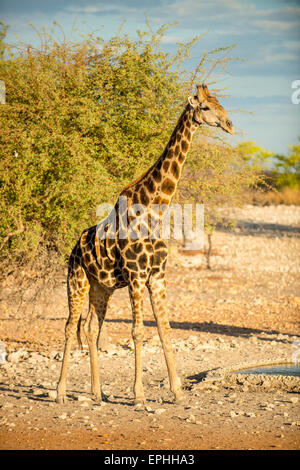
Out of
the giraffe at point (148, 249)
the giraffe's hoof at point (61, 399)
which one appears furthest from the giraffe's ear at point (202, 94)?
the giraffe's hoof at point (61, 399)

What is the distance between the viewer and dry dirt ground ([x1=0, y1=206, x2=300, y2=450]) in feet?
19.7

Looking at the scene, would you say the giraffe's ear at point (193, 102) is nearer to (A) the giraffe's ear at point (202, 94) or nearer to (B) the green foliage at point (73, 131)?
(A) the giraffe's ear at point (202, 94)

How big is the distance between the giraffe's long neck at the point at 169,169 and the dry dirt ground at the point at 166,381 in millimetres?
2444

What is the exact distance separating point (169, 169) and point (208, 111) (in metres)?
0.81

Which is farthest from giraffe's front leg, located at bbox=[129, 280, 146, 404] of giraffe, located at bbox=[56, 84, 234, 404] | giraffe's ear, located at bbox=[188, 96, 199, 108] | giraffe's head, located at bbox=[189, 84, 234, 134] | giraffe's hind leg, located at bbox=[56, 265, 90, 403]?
giraffe's ear, located at bbox=[188, 96, 199, 108]

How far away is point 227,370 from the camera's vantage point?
8344 mm

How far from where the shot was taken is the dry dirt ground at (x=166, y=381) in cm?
601

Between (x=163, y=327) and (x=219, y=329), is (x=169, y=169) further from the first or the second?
(x=219, y=329)

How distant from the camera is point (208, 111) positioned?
688 cm

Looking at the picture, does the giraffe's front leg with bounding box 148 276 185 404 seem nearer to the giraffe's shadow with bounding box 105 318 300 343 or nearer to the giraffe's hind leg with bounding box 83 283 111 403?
the giraffe's hind leg with bounding box 83 283 111 403

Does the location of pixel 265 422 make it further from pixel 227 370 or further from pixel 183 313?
pixel 183 313

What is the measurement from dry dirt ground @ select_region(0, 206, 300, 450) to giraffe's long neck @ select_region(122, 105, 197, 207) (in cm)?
244

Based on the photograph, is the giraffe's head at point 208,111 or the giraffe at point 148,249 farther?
the giraffe at point 148,249
